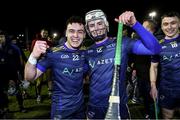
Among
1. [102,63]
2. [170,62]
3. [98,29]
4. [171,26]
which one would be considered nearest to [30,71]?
[102,63]

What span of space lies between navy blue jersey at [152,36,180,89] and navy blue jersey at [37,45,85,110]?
1846 mm

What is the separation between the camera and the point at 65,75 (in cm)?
487

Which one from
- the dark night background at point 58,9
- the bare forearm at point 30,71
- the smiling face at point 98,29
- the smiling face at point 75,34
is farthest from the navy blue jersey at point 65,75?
the dark night background at point 58,9

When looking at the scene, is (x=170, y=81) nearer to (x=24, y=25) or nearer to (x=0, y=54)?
(x=0, y=54)

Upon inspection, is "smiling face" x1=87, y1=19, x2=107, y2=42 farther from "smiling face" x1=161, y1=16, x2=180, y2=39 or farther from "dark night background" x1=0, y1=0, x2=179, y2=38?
"dark night background" x1=0, y1=0, x2=179, y2=38

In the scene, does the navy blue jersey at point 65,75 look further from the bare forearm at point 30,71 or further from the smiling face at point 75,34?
the bare forearm at point 30,71

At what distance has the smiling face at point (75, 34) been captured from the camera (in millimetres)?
4920

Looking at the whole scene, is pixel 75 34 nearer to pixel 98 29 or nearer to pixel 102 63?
pixel 98 29

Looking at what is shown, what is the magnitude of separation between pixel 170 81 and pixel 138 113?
388cm

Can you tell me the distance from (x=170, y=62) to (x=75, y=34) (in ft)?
6.82

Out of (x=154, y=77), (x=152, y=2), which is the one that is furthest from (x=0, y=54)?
(x=152, y=2)

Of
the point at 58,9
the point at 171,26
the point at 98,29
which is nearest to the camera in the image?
the point at 98,29

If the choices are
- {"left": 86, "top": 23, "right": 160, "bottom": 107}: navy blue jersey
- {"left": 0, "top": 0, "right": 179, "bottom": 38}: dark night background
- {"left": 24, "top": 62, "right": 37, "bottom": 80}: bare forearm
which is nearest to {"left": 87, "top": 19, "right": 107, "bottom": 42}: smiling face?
{"left": 86, "top": 23, "right": 160, "bottom": 107}: navy blue jersey

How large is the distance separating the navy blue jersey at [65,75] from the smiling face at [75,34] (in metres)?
0.11
